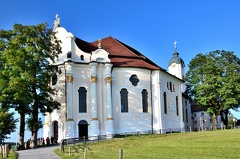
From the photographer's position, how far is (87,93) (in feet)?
150

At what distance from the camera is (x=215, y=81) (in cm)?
5622

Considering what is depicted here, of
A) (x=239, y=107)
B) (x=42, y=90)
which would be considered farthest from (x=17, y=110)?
(x=239, y=107)

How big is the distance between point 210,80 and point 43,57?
28.7 meters

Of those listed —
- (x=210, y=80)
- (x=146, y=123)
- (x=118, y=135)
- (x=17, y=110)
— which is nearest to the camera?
(x=17, y=110)

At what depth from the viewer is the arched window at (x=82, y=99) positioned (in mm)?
44938

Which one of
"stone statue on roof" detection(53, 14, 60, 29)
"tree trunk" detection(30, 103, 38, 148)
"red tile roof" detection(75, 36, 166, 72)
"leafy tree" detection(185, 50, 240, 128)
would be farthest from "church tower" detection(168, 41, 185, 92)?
"tree trunk" detection(30, 103, 38, 148)

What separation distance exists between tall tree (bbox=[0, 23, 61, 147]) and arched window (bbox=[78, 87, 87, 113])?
435 cm

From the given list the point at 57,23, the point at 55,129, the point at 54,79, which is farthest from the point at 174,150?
the point at 57,23

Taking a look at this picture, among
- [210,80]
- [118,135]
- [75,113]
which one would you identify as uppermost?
[210,80]

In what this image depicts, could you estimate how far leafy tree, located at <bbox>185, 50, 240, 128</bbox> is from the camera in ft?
181

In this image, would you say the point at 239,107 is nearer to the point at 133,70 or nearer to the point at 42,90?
the point at 133,70

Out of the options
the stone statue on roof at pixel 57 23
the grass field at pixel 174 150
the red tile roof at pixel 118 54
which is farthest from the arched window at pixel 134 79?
the grass field at pixel 174 150

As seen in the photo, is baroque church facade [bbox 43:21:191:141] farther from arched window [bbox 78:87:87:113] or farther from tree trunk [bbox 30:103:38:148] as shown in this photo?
tree trunk [bbox 30:103:38:148]

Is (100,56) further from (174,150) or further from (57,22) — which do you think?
(174,150)
